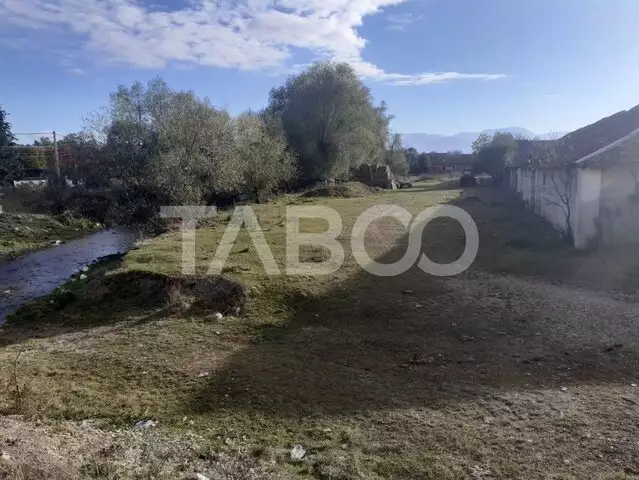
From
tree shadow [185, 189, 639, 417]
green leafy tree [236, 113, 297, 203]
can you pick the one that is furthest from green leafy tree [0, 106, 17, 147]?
tree shadow [185, 189, 639, 417]

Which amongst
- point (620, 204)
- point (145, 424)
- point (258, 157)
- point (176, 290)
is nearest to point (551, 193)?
point (620, 204)

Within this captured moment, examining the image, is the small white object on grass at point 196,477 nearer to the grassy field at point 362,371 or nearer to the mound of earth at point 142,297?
the grassy field at point 362,371

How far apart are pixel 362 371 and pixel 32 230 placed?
66.4 ft

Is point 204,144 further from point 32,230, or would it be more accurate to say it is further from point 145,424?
point 145,424

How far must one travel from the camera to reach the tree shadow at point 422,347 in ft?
18.0

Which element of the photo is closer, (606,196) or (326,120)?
(606,196)

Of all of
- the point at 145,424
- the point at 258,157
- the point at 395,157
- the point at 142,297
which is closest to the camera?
the point at 145,424

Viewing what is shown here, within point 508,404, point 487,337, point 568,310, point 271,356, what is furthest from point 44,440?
point 568,310

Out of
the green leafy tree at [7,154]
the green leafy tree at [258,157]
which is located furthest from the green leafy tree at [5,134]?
the green leafy tree at [258,157]

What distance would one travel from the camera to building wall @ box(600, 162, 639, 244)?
490 inches

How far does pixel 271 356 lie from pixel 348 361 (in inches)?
45.5

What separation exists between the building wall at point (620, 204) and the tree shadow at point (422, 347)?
4401mm

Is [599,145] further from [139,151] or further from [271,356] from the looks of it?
[139,151]

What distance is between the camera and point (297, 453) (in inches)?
164
